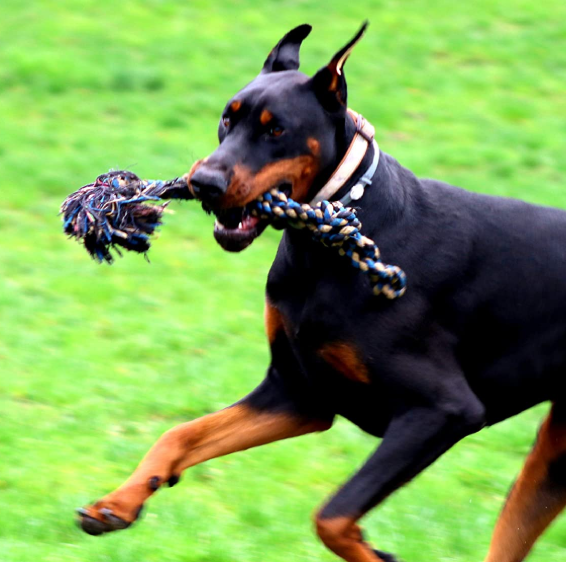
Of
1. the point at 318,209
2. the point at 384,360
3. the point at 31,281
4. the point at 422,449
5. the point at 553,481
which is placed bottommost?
the point at 31,281

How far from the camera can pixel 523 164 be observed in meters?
11.0

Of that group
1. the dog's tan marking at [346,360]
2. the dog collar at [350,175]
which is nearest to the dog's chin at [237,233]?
the dog collar at [350,175]

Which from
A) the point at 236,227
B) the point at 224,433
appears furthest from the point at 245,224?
the point at 224,433

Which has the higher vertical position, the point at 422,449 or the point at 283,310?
the point at 283,310

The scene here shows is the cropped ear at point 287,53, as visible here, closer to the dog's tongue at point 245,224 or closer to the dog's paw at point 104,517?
the dog's tongue at point 245,224

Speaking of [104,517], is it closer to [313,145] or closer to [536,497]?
[313,145]

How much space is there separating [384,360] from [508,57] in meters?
10.1

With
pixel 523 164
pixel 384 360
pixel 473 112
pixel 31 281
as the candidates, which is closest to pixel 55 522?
pixel 384 360

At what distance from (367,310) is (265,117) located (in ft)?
2.58

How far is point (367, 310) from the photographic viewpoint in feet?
13.5

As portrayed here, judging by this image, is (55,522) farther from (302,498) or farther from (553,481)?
(553,481)

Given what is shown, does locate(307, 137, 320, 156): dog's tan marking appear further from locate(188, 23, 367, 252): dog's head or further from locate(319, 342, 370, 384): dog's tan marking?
locate(319, 342, 370, 384): dog's tan marking

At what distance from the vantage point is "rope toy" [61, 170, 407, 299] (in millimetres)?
4004

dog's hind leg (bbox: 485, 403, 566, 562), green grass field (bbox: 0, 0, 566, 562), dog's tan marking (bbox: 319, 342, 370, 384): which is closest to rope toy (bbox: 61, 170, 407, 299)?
dog's tan marking (bbox: 319, 342, 370, 384)
